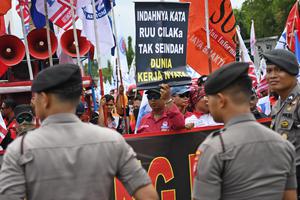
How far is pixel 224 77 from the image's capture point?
10.8 ft

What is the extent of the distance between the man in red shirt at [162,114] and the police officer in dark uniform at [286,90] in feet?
5.12

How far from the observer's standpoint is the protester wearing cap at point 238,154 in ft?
10.3

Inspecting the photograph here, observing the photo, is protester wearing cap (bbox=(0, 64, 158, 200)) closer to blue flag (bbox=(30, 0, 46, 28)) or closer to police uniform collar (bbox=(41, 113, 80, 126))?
police uniform collar (bbox=(41, 113, 80, 126))

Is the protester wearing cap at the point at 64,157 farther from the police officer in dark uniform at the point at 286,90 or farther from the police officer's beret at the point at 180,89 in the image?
the police officer's beret at the point at 180,89

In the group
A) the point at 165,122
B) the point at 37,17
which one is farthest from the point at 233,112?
the point at 37,17

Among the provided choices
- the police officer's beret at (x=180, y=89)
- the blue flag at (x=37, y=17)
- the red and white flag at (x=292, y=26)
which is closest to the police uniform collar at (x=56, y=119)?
the police officer's beret at (x=180, y=89)

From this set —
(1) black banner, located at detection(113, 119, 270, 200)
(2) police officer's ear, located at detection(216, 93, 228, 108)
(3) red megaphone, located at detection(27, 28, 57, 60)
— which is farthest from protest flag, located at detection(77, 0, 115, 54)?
(2) police officer's ear, located at detection(216, 93, 228, 108)

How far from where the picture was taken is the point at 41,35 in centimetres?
1055

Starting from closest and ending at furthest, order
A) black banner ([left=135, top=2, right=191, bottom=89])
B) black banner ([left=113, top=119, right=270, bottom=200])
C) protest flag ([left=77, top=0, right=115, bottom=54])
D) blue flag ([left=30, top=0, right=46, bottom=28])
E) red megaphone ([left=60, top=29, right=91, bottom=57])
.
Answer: black banner ([left=113, top=119, right=270, bottom=200]) → black banner ([left=135, top=2, right=191, bottom=89]) → protest flag ([left=77, top=0, right=115, bottom=54]) → blue flag ([left=30, top=0, right=46, bottom=28]) → red megaphone ([left=60, top=29, right=91, bottom=57])

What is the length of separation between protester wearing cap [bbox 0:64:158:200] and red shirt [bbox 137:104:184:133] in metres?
2.85

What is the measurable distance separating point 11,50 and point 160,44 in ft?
14.5

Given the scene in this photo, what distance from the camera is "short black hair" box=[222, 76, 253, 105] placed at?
10.8 feet

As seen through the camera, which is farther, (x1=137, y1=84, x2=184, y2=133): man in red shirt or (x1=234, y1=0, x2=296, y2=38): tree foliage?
→ (x1=234, y1=0, x2=296, y2=38): tree foliage

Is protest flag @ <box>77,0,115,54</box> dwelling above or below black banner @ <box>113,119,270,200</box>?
above
